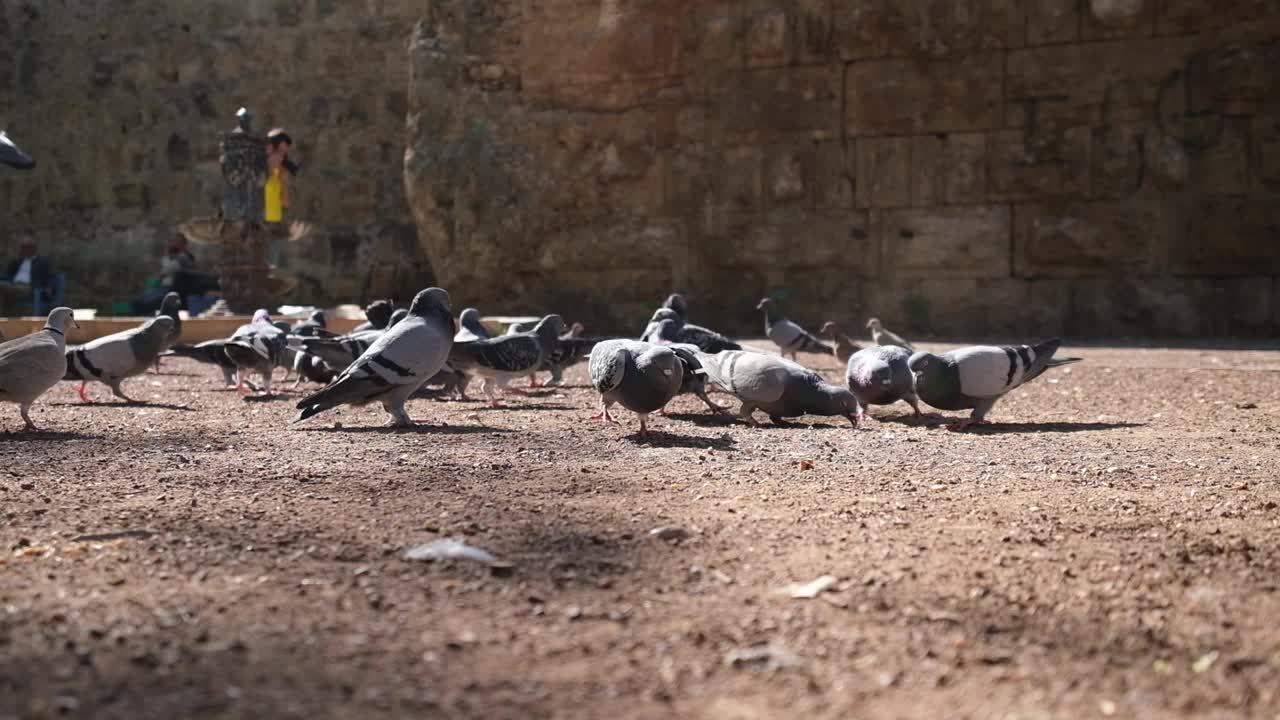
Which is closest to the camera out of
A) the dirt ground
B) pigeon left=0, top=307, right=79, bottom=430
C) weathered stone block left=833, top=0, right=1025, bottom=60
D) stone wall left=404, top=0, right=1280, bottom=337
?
the dirt ground

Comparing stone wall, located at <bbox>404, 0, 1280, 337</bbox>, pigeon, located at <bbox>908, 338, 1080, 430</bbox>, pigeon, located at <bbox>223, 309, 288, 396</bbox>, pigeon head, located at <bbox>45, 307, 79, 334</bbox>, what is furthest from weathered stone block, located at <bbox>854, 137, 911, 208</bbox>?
pigeon head, located at <bbox>45, 307, 79, 334</bbox>

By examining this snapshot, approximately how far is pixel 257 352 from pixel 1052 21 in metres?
8.68

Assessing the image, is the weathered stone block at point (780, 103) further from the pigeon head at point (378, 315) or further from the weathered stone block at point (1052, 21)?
the pigeon head at point (378, 315)

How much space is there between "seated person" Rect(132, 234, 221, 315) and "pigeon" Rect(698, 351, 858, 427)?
35.4 ft

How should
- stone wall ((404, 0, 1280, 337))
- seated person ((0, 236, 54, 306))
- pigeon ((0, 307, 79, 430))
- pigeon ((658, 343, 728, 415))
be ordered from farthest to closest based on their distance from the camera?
seated person ((0, 236, 54, 306)), stone wall ((404, 0, 1280, 337)), pigeon ((658, 343, 728, 415)), pigeon ((0, 307, 79, 430))

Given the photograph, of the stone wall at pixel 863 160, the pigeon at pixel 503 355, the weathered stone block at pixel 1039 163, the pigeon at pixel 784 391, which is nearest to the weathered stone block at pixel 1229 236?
the stone wall at pixel 863 160

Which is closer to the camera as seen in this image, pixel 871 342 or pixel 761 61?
pixel 871 342

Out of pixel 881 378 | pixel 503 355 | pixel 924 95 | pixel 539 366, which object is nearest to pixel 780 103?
pixel 924 95

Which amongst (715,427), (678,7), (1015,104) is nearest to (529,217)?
(678,7)

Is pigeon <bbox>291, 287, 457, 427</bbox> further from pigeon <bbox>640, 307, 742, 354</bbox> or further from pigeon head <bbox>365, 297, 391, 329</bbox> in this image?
pigeon head <bbox>365, 297, 391, 329</bbox>

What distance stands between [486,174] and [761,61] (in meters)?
3.52

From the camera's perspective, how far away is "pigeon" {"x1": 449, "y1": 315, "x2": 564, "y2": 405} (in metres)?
7.89

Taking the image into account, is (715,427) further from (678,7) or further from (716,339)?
(678,7)

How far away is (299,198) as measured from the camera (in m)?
18.4
